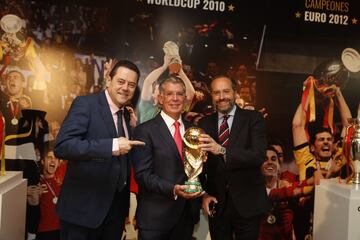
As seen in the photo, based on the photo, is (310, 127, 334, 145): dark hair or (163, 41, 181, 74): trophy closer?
(163, 41, 181, 74): trophy

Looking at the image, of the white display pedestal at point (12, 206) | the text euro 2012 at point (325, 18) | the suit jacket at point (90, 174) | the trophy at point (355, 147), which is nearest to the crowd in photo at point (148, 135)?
the suit jacket at point (90, 174)

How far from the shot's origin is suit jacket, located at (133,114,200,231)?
1812 millimetres

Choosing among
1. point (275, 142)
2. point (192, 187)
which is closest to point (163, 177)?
point (192, 187)

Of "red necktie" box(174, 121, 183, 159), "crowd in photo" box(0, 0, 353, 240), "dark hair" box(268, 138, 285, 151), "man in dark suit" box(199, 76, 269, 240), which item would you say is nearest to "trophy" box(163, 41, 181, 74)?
"crowd in photo" box(0, 0, 353, 240)

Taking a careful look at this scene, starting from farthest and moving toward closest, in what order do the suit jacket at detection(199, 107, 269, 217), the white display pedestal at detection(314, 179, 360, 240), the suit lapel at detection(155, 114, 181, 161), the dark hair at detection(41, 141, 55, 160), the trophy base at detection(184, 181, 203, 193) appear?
1. the dark hair at detection(41, 141, 55, 160)
2. the white display pedestal at detection(314, 179, 360, 240)
3. the suit jacket at detection(199, 107, 269, 217)
4. the suit lapel at detection(155, 114, 181, 161)
5. the trophy base at detection(184, 181, 203, 193)

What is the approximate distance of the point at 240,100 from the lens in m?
3.12

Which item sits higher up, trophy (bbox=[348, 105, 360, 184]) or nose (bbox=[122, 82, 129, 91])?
nose (bbox=[122, 82, 129, 91])

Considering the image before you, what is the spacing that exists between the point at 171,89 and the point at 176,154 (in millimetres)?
349

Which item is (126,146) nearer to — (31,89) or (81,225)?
(81,225)

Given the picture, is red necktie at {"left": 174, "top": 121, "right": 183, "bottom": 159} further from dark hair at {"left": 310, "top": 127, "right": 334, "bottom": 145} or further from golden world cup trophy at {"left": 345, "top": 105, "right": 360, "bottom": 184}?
dark hair at {"left": 310, "top": 127, "right": 334, "bottom": 145}

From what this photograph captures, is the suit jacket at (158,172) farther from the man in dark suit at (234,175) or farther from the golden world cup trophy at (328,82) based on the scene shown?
the golden world cup trophy at (328,82)

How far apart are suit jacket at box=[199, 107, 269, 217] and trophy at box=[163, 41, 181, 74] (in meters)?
0.95

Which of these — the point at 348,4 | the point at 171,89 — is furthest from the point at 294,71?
the point at 171,89

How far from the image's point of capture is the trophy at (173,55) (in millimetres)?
2988
